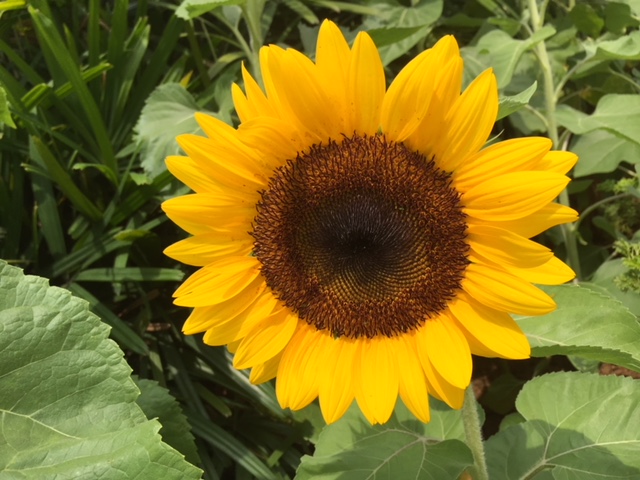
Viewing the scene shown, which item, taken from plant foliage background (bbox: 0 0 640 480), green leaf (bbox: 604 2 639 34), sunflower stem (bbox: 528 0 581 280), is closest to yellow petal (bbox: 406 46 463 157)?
plant foliage background (bbox: 0 0 640 480)

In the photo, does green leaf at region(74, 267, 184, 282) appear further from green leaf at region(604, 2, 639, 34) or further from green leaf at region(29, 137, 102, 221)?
green leaf at region(604, 2, 639, 34)

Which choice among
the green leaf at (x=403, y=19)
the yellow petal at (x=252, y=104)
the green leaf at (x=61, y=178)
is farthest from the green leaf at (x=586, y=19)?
the green leaf at (x=61, y=178)

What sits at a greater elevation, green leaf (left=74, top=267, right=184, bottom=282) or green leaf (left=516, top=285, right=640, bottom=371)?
green leaf (left=516, top=285, right=640, bottom=371)

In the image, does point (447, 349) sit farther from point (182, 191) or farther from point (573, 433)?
point (182, 191)

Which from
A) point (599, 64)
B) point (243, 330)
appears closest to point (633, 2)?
point (599, 64)

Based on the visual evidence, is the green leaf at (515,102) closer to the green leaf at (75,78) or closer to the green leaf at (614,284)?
the green leaf at (614,284)

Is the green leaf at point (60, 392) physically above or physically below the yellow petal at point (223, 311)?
above
